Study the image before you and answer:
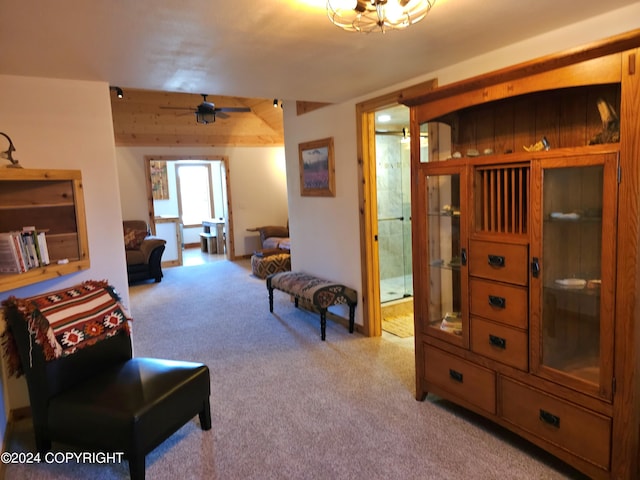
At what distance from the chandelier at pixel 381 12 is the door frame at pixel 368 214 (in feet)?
5.67

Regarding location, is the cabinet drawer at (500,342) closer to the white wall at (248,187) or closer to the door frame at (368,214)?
the door frame at (368,214)

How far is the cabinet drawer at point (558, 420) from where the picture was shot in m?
1.89

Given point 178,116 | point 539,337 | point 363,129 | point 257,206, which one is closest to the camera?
point 539,337

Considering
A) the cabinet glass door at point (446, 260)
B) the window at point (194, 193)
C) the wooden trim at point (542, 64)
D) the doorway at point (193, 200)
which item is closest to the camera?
the wooden trim at point (542, 64)

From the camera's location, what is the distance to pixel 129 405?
2055 millimetres

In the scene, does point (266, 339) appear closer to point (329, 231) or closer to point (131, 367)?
point (329, 231)

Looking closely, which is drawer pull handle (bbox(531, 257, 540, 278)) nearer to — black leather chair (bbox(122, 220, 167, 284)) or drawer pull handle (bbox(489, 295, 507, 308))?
drawer pull handle (bbox(489, 295, 507, 308))

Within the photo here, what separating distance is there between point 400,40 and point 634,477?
2.36m

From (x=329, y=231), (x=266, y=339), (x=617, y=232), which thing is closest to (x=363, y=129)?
(x=329, y=231)

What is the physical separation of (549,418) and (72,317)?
2.51 meters

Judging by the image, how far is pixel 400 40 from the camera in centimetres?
239

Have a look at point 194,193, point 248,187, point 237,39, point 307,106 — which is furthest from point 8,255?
point 194,193

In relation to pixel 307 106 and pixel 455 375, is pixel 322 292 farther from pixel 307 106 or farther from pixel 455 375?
pixel 307 106

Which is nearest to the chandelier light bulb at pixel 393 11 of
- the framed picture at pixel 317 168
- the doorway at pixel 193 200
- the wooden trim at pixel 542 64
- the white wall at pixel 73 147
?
the wooden trim at pixel 542 64
